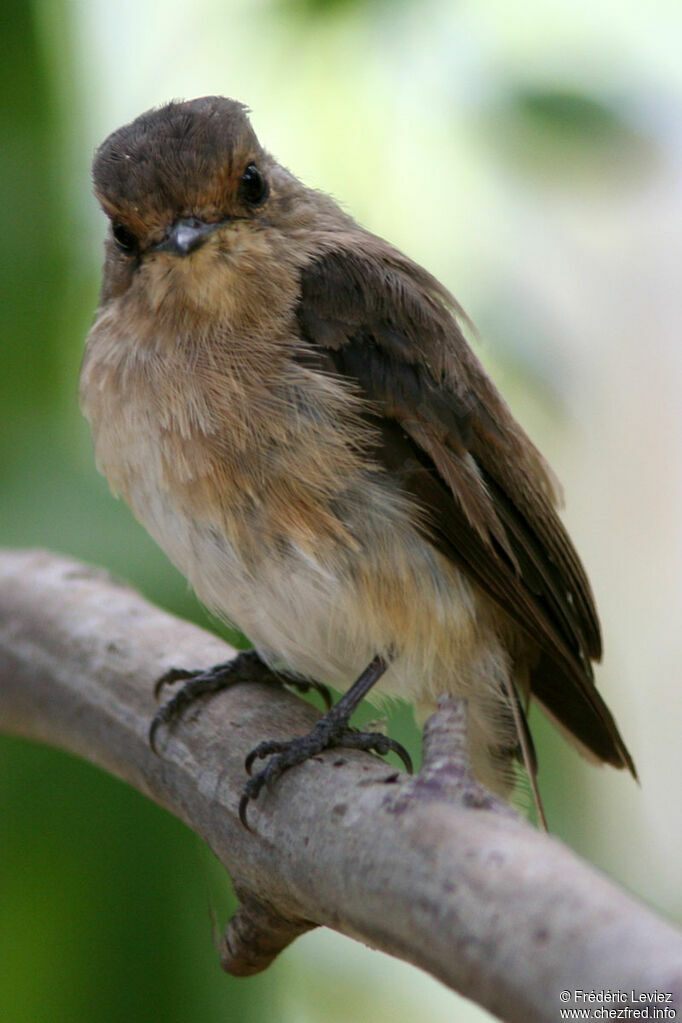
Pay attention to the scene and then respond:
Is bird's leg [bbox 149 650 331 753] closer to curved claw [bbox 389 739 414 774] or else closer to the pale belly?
the pale belly

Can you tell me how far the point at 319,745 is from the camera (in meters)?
1.99

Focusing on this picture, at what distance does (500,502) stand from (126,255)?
844 millimetres

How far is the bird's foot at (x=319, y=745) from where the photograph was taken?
75.9 inches

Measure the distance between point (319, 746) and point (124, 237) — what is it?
39.5 inches

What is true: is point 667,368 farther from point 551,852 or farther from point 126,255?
point 551,852

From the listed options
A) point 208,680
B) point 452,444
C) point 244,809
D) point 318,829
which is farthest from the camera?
point 208,680

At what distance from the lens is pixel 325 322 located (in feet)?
7.29

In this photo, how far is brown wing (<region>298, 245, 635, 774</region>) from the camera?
2.20 meters

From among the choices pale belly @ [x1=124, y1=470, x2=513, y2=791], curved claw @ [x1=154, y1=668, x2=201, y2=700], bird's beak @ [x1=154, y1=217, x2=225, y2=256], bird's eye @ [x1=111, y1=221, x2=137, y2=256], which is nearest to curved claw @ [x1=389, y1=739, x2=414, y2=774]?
pale belly @ [x1=124, y1=470, x2=513, y2=791]

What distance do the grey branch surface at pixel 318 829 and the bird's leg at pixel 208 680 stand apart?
0.03 metres

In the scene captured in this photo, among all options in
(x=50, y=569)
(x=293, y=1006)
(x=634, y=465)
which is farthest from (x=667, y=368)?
(x=293, y=1006)

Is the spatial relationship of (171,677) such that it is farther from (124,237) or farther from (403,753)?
(124,237)

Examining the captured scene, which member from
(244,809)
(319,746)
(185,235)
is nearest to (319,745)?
(319,746)

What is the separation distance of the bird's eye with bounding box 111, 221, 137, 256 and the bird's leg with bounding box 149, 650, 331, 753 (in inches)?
31.4
